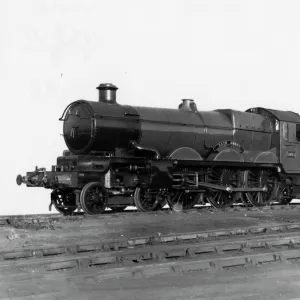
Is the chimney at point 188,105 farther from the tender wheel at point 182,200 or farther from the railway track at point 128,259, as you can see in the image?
the railway track at point 128,259

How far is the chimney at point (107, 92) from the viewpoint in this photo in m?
14.6

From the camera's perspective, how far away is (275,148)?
18.2 meters

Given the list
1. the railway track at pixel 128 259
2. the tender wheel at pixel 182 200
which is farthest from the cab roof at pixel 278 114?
the railway track at pixel 128 259

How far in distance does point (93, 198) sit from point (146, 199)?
183 cm

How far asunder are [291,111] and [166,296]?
14826 mm

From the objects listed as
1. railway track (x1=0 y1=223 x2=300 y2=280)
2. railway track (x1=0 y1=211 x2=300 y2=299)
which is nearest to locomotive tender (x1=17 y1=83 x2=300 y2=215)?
railway track (x1=0 y1=211 x2=300 y2=299)

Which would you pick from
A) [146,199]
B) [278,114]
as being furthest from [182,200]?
[278,114]

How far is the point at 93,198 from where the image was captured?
535 inches

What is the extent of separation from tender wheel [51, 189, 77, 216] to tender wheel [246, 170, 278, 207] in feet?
18.8

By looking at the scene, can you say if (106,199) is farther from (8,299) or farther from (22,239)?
Result: (8,299)

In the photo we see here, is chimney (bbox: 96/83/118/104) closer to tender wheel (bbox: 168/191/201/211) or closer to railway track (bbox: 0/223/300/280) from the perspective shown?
tender wheel (bbox: 168/191/201/211)

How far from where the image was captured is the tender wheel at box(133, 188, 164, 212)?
47.8 ft

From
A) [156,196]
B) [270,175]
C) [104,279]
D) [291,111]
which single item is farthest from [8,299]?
[291,111]

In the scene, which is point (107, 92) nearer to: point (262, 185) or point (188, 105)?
point (188, 105)
